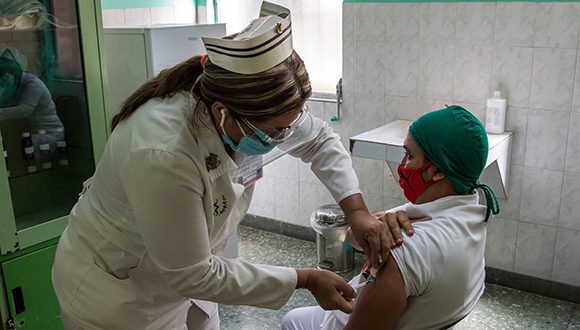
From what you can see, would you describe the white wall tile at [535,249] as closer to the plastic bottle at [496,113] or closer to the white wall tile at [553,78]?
the plastic bottle at [496,113]

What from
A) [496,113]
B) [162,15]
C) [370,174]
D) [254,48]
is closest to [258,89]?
[254,48]

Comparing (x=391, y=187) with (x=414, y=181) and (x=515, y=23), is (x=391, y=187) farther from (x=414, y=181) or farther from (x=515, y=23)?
(x=414, y=181)

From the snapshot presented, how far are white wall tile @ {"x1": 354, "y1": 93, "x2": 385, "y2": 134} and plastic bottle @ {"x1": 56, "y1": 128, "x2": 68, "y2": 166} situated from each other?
163 cm

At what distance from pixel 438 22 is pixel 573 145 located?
2.98 feet

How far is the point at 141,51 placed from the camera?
2.81m

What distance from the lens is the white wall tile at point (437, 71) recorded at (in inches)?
119

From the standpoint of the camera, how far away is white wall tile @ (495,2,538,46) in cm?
274

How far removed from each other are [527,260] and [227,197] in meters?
2.26

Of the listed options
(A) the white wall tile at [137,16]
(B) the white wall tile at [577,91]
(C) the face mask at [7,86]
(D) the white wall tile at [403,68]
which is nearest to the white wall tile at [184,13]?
(A) the white wall tile at [137,16]

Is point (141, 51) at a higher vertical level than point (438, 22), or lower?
lower

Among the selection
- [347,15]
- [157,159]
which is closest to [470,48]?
[347,15]

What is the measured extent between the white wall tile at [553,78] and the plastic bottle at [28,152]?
236 centimetres

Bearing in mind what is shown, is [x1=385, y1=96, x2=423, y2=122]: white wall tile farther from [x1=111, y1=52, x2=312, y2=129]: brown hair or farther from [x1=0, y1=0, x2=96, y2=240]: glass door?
[x1=111, y1=52, x2=312, y2=129]: brown hair

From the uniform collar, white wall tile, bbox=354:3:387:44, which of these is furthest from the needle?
white wall tile, bbox=354:3:387:44
